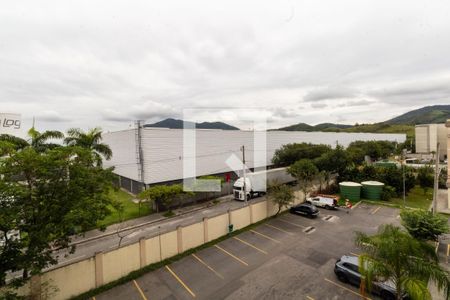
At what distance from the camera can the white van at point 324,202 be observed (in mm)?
25266

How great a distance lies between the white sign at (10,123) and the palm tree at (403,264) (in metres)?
21.9

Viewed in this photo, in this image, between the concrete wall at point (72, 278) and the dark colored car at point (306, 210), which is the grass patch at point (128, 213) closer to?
the concrete wall at point (72, 278)

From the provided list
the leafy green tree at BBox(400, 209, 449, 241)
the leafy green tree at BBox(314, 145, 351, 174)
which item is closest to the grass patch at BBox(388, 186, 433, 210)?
the leafy green tree at BBox(314, 145, 351, 174)

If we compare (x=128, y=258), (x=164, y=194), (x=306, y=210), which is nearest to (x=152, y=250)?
(x=128, y=258)

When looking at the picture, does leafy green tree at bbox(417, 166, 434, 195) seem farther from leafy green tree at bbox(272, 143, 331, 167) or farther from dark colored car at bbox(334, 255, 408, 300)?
dark colored car at bbox(334, 255, 408, 300)

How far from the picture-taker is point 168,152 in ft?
103

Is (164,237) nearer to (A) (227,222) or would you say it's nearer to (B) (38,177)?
(A) (227,222)

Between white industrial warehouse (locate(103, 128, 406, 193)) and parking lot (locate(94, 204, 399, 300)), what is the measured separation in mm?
13879

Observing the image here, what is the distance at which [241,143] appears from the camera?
4222cm

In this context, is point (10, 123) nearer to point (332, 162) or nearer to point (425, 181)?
point (332, 162)

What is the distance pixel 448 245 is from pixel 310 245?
9.33 metres

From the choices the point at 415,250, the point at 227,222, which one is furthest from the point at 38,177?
the point at 415,250

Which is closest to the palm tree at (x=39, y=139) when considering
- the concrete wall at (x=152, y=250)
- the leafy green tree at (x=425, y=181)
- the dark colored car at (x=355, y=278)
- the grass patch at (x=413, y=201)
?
the concrete wall at (x=152, y=250)

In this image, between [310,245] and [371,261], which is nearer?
[371,261]
